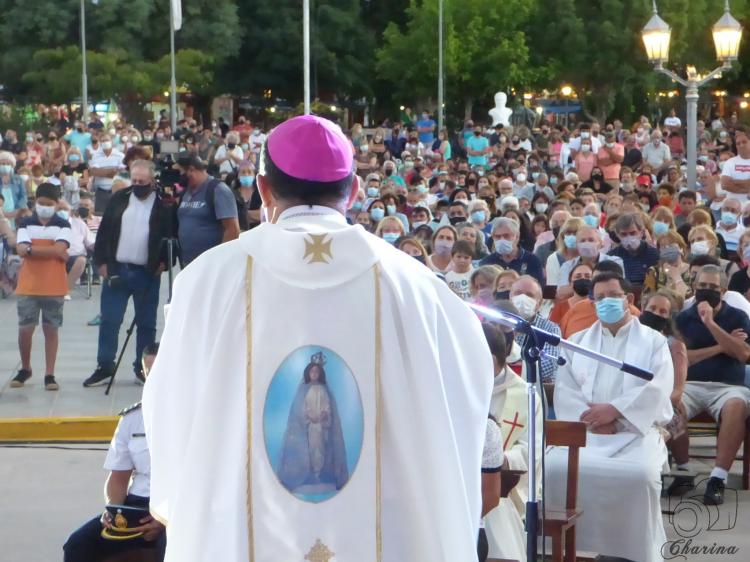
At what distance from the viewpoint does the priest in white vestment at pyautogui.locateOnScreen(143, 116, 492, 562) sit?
12.5 feet

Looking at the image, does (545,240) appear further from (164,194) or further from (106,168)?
(106,168)

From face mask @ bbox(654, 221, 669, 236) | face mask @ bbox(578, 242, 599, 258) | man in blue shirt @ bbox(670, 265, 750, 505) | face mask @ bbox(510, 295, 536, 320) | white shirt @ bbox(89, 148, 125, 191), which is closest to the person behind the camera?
man in blue shirt @ bbox(670, 265, 750, 505)

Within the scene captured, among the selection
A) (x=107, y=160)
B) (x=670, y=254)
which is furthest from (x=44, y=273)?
(x=107, y=160)

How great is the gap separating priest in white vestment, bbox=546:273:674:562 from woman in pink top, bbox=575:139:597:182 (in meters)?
15.7

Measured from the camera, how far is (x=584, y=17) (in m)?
56.4

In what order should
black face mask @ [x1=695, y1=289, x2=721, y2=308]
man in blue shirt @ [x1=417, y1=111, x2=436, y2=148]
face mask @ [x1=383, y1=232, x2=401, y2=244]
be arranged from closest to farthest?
black face mask @ [x1=695, y1=289, x2=721, y2=308] → face mask @ [x1=383, y1=232, x2=401, y2=244] → man in blue shirt @ [x1=417, y1=111, x2=436, y2=148]

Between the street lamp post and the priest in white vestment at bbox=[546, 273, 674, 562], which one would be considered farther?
the street lamp post

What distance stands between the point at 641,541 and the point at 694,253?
6.06m

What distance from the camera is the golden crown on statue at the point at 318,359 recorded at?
3867 millimetres

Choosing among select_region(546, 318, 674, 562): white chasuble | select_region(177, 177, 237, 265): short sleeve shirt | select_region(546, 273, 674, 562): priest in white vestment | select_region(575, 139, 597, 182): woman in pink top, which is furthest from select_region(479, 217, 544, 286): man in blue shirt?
select_region(575, 139, 597, 182): woman in pink top

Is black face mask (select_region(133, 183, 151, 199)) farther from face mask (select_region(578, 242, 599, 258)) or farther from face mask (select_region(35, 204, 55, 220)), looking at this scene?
face mask (select_region(578, 242, 599, 258))

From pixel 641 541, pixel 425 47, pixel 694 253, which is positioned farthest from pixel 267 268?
pixel 425 47

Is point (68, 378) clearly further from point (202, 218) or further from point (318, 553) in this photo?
point (318, 553)

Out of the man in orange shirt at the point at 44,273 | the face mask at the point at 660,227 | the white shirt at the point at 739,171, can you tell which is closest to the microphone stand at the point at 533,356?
the man in orange shirt at the point at 44,273
